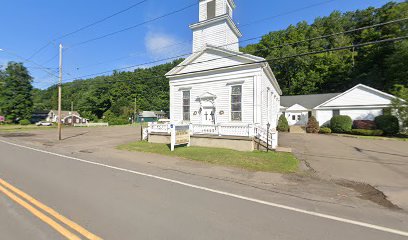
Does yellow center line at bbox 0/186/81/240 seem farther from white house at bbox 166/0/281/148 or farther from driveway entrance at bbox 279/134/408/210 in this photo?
white house at bbox 166/0/281/148

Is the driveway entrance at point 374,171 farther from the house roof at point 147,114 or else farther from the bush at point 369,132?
the house roof at point 147,114

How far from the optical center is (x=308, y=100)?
135 feet

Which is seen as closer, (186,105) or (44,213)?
(44,213)

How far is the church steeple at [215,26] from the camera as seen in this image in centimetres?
1800

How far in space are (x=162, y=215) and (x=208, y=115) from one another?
1307 centimetres

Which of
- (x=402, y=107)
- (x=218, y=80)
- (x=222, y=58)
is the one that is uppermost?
(x=222, y=58)

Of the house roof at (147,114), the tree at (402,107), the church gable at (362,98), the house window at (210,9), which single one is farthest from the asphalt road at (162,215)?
the house roof at (147,114)

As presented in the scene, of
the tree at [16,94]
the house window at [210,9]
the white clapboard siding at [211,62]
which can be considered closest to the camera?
the white clapboard siding at [211,62]

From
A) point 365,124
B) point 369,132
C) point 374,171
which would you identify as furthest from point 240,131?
point 365,124

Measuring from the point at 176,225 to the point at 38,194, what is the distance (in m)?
3.94

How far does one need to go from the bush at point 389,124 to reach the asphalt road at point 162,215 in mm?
25492

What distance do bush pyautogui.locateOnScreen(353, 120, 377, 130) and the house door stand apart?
20420 millimetres

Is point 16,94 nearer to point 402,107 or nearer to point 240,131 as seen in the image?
point 240,131

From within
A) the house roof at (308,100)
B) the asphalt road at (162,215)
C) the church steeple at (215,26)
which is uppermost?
the church steeple at (215,26)
